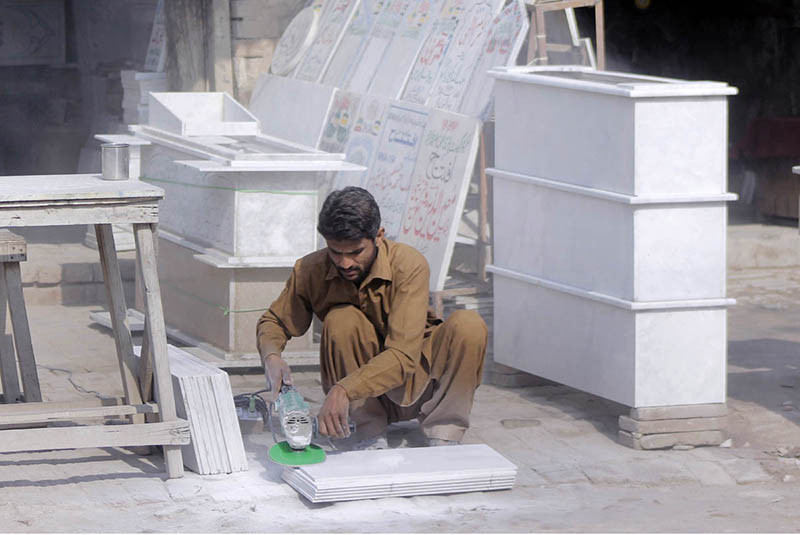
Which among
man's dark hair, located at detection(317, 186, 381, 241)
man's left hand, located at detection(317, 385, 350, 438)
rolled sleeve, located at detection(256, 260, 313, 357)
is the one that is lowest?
man's left hand, located at detection(317, 385, 350, 438)

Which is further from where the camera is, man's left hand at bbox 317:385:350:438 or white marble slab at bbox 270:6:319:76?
white marble slab at bbox 270:6:319:76

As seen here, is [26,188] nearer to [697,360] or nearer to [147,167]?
[697,360]

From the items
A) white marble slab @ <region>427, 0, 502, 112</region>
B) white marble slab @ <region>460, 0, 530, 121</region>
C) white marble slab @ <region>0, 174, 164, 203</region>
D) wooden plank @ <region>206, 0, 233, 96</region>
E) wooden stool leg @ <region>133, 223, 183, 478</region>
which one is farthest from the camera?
wooden plank @ <region>206, 0, 233, 96</region>

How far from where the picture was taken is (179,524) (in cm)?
432

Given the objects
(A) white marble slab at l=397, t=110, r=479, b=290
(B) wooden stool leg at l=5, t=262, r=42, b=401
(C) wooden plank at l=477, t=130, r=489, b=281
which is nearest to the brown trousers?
(B) wooden stool leg at l=5, t=262, r=42, b=401

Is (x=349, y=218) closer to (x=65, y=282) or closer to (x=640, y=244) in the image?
(x=640, y=244)

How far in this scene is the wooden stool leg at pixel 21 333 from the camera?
536 cm

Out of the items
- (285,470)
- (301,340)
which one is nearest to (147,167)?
(301,340)

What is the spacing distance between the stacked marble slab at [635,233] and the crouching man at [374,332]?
696 millimetres

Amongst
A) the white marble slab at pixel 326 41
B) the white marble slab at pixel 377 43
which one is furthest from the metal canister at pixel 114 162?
the white marble slab at pixel 326 41

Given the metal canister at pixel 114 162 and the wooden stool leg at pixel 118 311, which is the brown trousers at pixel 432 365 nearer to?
the wooden stool leg at pixel 118 311

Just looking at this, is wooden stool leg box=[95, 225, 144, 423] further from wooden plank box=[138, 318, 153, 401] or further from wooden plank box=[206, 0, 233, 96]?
wooden plank box=[206, 0, 233, 96]

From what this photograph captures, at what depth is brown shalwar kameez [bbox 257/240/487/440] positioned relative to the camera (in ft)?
16.0

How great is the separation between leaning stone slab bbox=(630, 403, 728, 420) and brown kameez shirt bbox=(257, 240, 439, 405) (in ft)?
2.96
